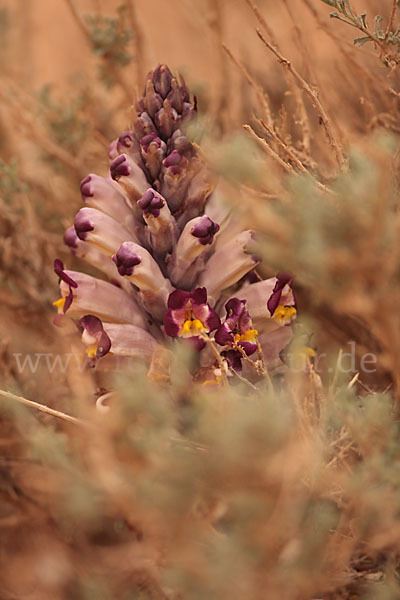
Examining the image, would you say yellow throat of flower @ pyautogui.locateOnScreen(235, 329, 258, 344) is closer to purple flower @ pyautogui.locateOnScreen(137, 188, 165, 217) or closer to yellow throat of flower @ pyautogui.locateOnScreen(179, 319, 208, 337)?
yellow throat of flower @ pyautogui.locateOnScreen(179, 319, 208, 337)

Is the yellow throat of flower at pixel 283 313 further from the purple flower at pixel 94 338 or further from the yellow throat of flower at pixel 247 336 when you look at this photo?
the purple flower at pixel 94 338

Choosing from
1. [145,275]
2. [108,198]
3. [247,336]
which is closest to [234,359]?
[247,336]

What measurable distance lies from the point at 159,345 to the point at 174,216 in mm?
147

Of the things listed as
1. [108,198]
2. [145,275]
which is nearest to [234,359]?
[145,275]

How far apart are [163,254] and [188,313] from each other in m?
0.10

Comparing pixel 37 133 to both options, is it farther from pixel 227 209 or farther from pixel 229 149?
pixel 229 149

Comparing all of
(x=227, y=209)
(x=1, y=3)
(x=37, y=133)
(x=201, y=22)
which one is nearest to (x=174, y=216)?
(x=227, y=209)

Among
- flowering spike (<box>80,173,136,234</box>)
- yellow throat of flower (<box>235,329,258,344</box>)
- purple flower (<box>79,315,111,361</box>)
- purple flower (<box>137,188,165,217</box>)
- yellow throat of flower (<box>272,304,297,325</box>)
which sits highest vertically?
purple flower (<box>137,188,165,217</box>)

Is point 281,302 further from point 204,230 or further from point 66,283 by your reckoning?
point 66,283

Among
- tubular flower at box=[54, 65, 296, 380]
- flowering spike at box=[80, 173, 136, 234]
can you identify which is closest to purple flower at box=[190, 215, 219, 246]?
tubular flower at box=[54, 65, 296, 380]

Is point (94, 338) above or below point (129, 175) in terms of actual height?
below

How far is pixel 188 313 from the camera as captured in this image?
57cm

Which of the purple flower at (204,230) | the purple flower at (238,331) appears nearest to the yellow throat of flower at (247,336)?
the purple flower at (238,331)

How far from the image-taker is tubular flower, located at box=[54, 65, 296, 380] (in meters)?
0.58
